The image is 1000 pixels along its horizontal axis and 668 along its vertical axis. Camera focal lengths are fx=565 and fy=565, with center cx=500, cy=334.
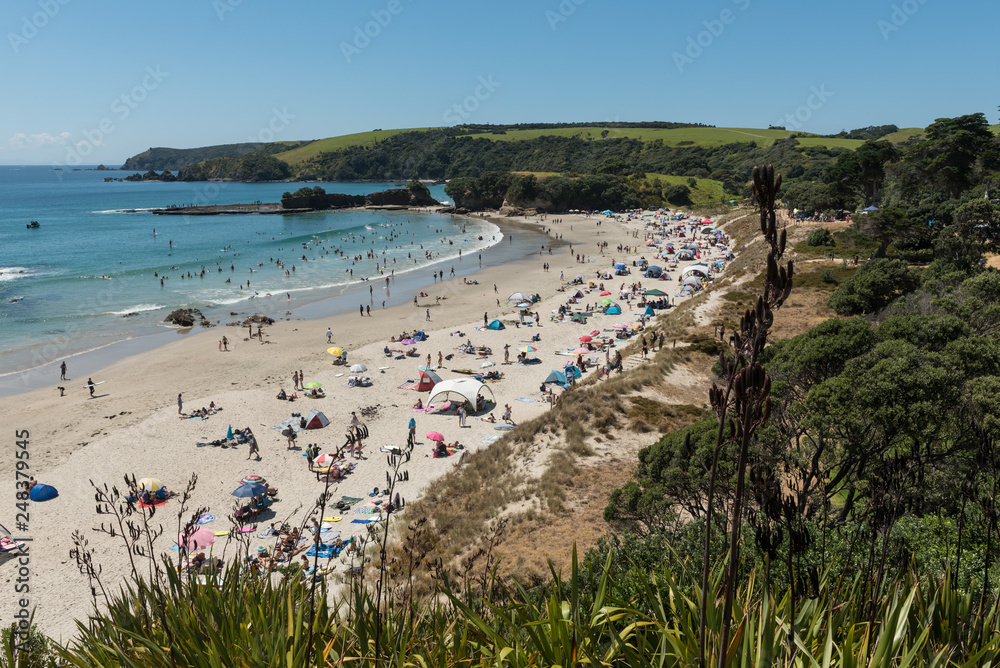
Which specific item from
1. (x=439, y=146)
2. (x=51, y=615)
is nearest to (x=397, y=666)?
(x=51, y=615)

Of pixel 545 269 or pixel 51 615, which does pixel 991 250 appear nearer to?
pixel 545 269

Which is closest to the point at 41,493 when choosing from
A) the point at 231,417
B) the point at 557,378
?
the point at 231,417

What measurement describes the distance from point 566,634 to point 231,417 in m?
21.4

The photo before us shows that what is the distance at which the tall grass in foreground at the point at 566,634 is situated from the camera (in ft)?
13.5

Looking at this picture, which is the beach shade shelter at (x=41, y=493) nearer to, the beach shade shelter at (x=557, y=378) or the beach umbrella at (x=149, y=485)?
the beach umbrella at (x=149, y=485)

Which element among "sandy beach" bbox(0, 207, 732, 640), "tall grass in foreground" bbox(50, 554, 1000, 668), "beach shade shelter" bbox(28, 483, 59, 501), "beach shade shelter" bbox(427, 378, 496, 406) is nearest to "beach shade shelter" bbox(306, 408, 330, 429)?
"sandy beach" bbox(0, 207, 732, 640)

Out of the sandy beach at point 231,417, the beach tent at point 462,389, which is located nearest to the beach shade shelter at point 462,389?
the beach tent at point 462,389

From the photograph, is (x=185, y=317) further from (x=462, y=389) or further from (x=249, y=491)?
(x=249, y=491)

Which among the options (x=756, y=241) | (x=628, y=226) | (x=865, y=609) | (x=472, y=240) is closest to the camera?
(x=865, y=609)

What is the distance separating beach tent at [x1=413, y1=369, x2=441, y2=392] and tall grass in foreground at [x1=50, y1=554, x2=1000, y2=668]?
19.8 m

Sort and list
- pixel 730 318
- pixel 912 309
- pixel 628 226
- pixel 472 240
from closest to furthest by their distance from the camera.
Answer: pixel 912 309, pixel 730 318, pixel 472 240, pixel 628 226

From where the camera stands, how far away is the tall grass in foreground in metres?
4.10

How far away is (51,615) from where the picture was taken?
1232 centimetres

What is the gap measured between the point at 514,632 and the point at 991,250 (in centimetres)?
3548
